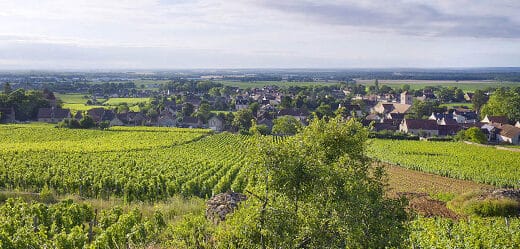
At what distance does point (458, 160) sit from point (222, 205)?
3463cm

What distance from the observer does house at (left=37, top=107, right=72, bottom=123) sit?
78188mm

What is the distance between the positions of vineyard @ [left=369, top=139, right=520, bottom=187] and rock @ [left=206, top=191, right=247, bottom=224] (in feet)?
43.4

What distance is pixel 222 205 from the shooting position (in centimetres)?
2038

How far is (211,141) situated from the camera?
2280 inches

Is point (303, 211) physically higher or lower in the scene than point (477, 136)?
higher

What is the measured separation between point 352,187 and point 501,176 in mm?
33181

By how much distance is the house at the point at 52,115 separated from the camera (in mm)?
78188

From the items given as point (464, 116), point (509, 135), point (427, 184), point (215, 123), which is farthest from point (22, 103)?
point (464, 116)

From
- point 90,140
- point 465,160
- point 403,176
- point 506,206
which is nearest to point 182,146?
point 90,140

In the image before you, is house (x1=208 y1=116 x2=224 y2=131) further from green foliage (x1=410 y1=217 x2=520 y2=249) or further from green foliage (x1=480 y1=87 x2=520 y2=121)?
green foliage (x1=410 y1=217 x2=520 y2=249)

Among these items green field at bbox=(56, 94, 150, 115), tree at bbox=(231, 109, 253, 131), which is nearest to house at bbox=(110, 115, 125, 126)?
green field at bbox=(56, 94, 150, 115)

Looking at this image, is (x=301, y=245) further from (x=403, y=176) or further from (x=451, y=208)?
(x=403, y=176)

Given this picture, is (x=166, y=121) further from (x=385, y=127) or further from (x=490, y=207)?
(x=490, y=207)

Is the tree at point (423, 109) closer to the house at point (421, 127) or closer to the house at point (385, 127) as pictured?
the house at point (385, 127)
